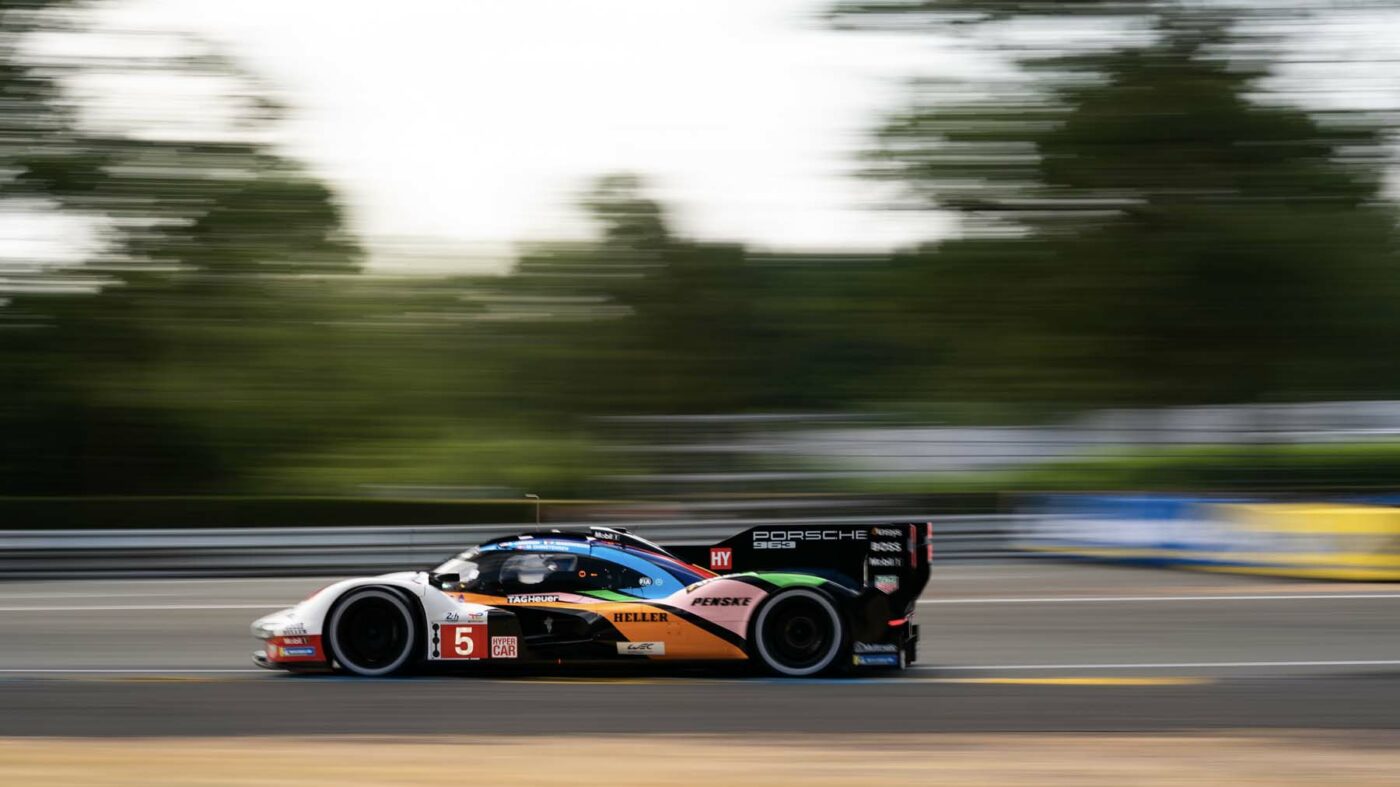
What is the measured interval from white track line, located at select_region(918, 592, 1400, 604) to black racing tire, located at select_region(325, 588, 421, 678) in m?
5.93

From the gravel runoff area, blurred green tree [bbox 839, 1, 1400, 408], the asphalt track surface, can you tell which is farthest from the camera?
Result: blurred green tree [bbox 839, 1, 1400, 408]

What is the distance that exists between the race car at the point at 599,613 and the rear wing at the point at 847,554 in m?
0.01

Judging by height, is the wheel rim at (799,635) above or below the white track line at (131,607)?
above

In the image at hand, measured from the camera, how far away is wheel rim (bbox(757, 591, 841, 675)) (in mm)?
8484

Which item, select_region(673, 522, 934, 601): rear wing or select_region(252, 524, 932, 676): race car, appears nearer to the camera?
select_region(252, 524, 932, 676): race car

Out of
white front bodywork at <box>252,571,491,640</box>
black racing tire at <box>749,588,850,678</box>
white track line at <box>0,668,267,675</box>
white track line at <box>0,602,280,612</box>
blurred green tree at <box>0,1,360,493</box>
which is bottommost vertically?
white track line at <box>0,602,280,612</box>

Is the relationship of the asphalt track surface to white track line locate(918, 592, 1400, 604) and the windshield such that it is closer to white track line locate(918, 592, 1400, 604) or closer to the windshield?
white track line locate(918, 592, 1400, 604)

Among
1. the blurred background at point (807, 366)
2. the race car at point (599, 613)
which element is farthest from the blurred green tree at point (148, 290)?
the race car at point (599, 613)

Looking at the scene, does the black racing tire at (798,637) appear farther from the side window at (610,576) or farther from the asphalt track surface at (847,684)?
the side window at (610,576)

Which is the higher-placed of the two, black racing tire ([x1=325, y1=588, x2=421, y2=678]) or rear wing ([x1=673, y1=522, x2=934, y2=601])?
rear wing ([x1=673, y1=522, x2=934, y2=601])

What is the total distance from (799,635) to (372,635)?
8.14 feet

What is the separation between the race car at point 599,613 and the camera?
848cm

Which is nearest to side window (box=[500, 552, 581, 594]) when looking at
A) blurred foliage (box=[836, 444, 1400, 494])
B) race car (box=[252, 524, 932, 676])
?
race car (box=[252, 524, 932, 676])

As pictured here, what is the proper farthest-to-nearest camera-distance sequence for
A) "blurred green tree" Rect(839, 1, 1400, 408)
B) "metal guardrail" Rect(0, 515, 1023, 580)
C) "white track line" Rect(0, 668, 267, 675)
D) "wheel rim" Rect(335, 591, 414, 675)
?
"blurred green tree" Rect(839, 1, 1400, 408)
"metal guardrail" Rect(0, 515, 1023, 580)
"white track line" Rect(0, 668, 267, 675)
"wheel rim" Rect(335, 591, 414, 675)
